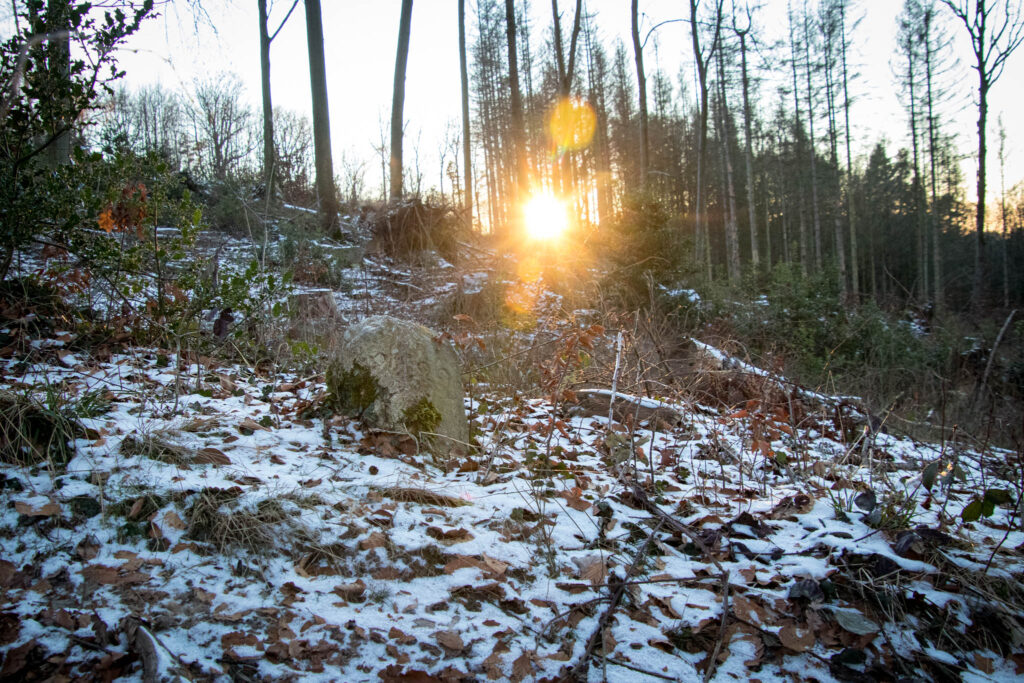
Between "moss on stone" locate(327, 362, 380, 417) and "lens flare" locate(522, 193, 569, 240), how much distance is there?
23.9ft

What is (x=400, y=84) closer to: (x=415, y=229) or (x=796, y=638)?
(x=415, y=229)

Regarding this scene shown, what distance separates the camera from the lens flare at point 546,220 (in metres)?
10.0

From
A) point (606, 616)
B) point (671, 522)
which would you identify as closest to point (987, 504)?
point (671, 522)

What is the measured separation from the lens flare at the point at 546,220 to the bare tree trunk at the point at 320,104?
3.95 meters

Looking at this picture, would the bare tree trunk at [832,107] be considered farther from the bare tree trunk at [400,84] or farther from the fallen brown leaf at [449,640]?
the fallen brown leaf at [449,640]

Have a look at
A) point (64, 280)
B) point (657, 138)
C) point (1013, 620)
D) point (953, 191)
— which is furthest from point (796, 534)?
point (953, 191)

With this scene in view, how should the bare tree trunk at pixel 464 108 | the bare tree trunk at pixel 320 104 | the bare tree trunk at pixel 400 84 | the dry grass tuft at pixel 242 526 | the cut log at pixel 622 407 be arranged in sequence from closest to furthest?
the dry grass tuft at pixel 242 526 → the cut log at pixel 622 407 → the bare tree trunk at pixel 320 104 → the bare tree trunk at pixel 400 84 → the bare tree trunk at pixel 464 108

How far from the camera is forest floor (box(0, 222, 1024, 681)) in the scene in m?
1.51

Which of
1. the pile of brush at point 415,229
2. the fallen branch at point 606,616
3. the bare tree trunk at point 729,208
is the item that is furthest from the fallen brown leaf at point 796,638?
the bare tree trunk at point 729,208

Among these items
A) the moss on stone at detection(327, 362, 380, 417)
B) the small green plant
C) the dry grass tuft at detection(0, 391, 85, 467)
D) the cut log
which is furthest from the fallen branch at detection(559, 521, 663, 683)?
the dry grass tuft at detection(0, 391, 85, 467)

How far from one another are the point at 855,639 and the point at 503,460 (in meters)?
1.68

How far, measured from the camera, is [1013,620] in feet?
5.78

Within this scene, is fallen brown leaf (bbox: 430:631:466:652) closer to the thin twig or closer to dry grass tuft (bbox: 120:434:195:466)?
the thin twig

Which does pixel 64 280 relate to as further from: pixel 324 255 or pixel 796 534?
pixel 796 534
